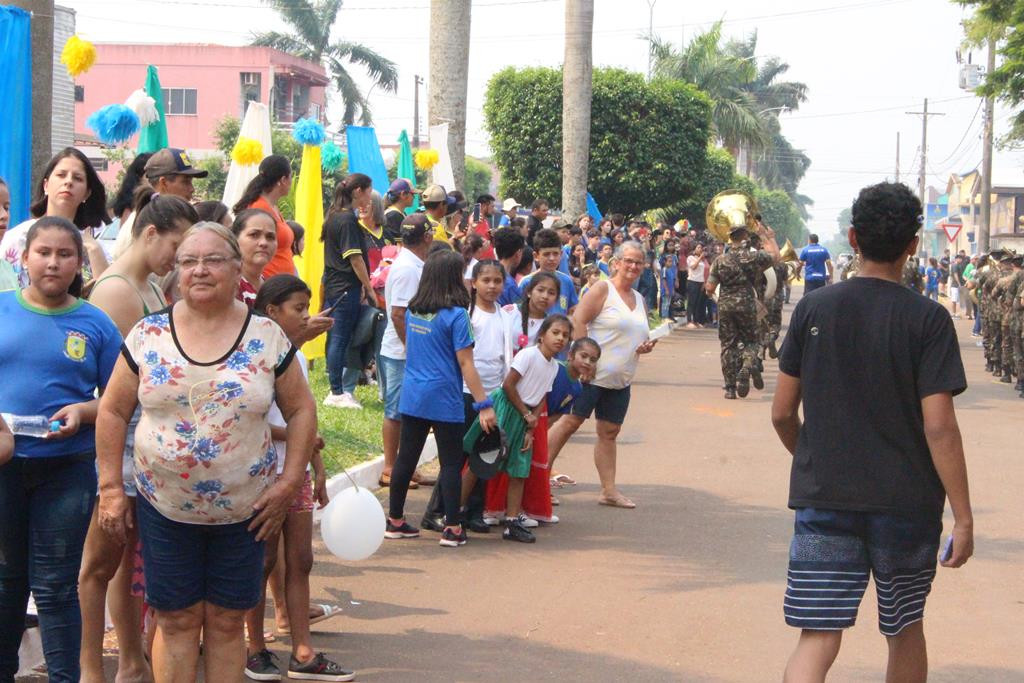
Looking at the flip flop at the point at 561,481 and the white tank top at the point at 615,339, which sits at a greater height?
the white tank top at the point at 615,339

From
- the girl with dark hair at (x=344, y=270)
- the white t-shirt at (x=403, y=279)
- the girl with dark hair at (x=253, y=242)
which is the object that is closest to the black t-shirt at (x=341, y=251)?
the girl with dark hair at (x=344, y=270)

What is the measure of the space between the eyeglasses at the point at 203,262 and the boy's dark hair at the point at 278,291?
102 centimetres

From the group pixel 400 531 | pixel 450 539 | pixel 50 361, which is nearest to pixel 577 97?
pixel 400 531

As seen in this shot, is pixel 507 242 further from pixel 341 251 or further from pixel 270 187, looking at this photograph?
pixel 270 187

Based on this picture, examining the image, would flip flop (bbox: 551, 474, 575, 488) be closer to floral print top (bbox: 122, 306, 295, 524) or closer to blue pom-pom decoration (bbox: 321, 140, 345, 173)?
blue pom-pom decoration (bbox: 321, 140, 345, 173)

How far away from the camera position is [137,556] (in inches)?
206

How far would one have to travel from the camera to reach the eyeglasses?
4457mm

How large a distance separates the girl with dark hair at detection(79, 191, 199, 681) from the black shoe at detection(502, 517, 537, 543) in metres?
3.39

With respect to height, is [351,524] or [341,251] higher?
[341,251]

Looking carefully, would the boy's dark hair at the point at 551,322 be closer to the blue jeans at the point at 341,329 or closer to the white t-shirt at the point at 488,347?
the white t-shirt at the point at 488,347

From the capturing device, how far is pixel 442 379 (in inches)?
314

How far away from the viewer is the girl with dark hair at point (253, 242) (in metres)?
6.23

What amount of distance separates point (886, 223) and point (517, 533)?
14.0 ft

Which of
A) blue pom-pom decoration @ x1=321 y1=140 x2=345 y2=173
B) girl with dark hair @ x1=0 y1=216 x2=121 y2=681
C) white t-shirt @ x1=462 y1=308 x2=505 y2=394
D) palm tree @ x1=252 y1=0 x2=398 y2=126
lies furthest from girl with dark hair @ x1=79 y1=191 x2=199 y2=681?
palm tree @ x1=252 y1=0 x2=398 y2=126
